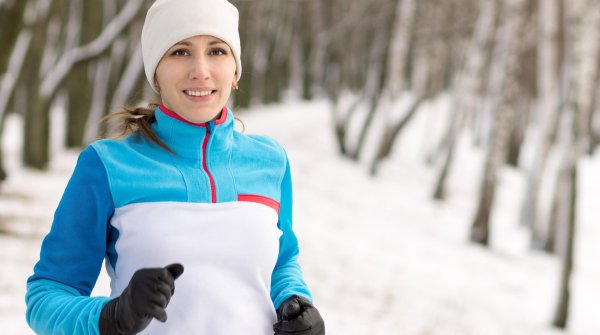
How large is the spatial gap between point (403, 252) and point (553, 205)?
13.0ft

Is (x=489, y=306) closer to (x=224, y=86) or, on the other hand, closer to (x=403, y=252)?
(x=403, y=252)

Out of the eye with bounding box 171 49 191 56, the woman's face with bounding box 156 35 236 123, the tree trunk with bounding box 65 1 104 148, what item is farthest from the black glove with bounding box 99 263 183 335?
the tree trunk with bounding box 65 1 104 148

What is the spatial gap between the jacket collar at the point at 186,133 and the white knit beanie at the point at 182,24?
0.47 ft

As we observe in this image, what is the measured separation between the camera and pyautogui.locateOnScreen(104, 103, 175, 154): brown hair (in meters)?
1.80

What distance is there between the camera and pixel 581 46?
993cm

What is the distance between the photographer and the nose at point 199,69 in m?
1.77

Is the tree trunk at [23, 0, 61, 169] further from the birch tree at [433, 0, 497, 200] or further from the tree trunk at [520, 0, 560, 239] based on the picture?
the birch tree at [433, 0, 497, 200]

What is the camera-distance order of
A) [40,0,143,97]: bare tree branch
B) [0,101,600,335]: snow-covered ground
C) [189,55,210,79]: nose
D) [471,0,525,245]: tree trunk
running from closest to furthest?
[189,55,210,79]: nose
[0,101,600,335]: snow-covered ground
[40,0,143,97]: bare tree branch
[471,0,525,245]: tree trunk

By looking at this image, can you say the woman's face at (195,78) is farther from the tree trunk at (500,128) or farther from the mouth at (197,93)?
the tree trunk at (500,128)

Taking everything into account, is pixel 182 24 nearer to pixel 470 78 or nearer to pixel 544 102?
pixel 544 102

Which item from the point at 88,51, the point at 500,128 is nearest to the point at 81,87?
the point at 88,51

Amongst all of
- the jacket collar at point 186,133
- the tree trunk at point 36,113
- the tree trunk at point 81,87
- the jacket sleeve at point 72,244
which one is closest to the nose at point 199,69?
the jacket collar at point 186,133

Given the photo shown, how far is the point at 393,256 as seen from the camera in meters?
9.88

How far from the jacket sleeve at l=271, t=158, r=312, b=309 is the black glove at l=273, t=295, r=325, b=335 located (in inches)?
5.2
